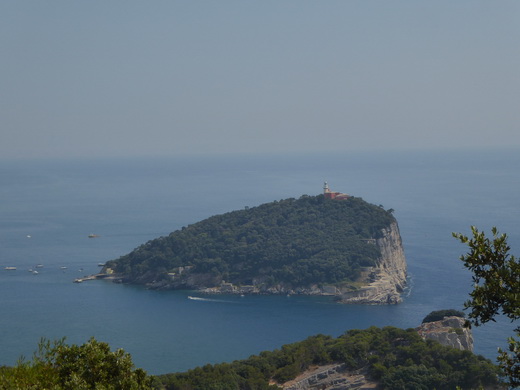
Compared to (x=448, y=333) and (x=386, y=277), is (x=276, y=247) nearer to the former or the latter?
(x=386, y=277)

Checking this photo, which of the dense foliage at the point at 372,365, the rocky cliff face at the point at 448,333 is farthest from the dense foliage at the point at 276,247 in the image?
the dense foliage at the point at 372,365

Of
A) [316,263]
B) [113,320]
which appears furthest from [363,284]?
[113,320]

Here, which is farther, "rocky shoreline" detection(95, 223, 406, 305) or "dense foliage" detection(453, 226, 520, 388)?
Result: "rocky shoreline" detection(95, 223, 406, 305)

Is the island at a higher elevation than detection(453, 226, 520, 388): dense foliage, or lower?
lower

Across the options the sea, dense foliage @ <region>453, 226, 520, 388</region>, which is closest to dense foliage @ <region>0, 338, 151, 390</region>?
dense foliage @ <region>453, 226, 520, 388</region>

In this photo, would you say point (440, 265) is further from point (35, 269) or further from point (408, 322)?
point (35, 269)

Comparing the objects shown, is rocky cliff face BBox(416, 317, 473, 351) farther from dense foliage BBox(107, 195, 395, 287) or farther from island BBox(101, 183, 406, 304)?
dense foliage BBox(107, 195, 395, 287)

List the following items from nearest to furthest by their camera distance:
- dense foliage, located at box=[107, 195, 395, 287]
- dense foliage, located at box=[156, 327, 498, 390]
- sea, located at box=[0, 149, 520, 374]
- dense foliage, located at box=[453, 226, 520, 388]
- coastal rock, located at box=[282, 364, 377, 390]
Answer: dense foliage, located at box=[453, 226, 520, 388] < dense foliage, located at box=[156, 327, 498, 390] < coastal rock, located at box=[282, 364, 377, 390] < sea, located at box=[0, 149, 520, 374] < dense foliage, located at box=[107, 195, 395, 287]
